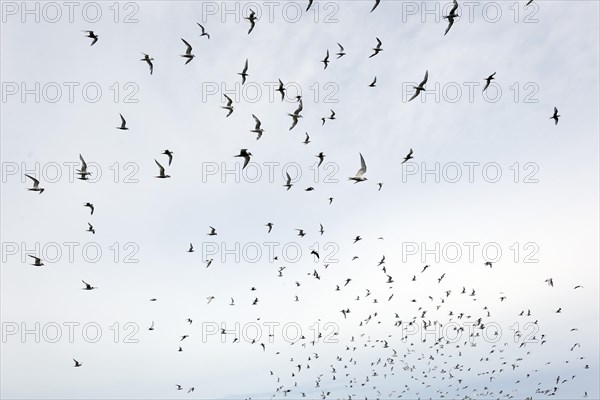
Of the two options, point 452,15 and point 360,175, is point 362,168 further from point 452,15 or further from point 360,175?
point 452,15

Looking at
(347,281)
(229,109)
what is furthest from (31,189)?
(347,281)

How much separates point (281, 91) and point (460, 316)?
2162 inches

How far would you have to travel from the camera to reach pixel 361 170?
124 ft

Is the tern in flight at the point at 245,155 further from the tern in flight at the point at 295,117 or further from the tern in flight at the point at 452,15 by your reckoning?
the tern in flight at the point at 452,15

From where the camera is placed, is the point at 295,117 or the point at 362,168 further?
the point at 295,117

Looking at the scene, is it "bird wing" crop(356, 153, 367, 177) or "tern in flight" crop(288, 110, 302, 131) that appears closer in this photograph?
"bird wing" crop(356, 153, 367, 177)

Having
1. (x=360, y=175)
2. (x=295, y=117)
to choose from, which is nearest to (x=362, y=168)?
(x=360, y=175)

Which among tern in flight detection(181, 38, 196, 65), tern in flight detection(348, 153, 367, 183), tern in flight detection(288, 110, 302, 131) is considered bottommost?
tern in flight detection(348, 153, 367, 183)

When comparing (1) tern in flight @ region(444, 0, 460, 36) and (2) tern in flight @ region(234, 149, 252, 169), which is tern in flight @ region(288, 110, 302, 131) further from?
(1) tern in flight @ region(444, 0, 460, 36)

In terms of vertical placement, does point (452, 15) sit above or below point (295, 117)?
above

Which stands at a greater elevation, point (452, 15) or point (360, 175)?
point (452, 15)

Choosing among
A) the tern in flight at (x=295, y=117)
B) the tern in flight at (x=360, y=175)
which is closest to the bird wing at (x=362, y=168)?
the tern in flight at (x=360, y=175)

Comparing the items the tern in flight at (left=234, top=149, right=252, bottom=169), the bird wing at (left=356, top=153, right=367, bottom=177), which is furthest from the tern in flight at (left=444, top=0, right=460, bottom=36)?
the tern in flight at (left=234, top=149, right=252, bottom=169)

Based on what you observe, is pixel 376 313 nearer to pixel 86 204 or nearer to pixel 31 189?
pixel 86 204
